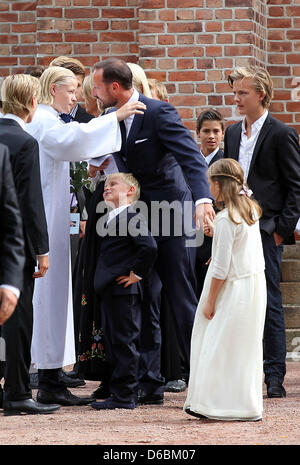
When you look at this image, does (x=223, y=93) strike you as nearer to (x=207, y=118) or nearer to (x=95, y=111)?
(x=207, y=118)

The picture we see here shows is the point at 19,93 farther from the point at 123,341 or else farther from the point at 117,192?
the point at 123,341

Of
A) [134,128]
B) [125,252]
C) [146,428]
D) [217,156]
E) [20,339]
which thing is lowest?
[146,428]

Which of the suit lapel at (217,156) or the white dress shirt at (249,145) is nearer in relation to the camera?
the white dress shirt at (249,145)

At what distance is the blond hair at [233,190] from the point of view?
5195 millimetres

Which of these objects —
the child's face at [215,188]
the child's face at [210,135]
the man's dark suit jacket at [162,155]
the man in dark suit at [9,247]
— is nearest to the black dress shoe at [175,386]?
the man's dark suit jacket at [162,155]

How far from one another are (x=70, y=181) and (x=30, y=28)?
13.0 ft

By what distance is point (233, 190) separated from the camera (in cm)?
522

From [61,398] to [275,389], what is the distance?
4.21 ft

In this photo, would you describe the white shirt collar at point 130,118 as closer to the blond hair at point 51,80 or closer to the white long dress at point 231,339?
the blond hair at point 51,80

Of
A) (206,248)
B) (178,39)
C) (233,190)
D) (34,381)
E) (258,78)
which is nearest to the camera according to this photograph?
(233,190)

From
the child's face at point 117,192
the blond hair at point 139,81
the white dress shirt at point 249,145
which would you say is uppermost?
the blond hair at point 139,81

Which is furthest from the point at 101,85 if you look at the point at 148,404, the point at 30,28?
the point at 30,28

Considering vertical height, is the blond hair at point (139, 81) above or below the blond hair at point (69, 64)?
below

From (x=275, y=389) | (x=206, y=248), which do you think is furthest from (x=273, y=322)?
(x=206, y=248)
